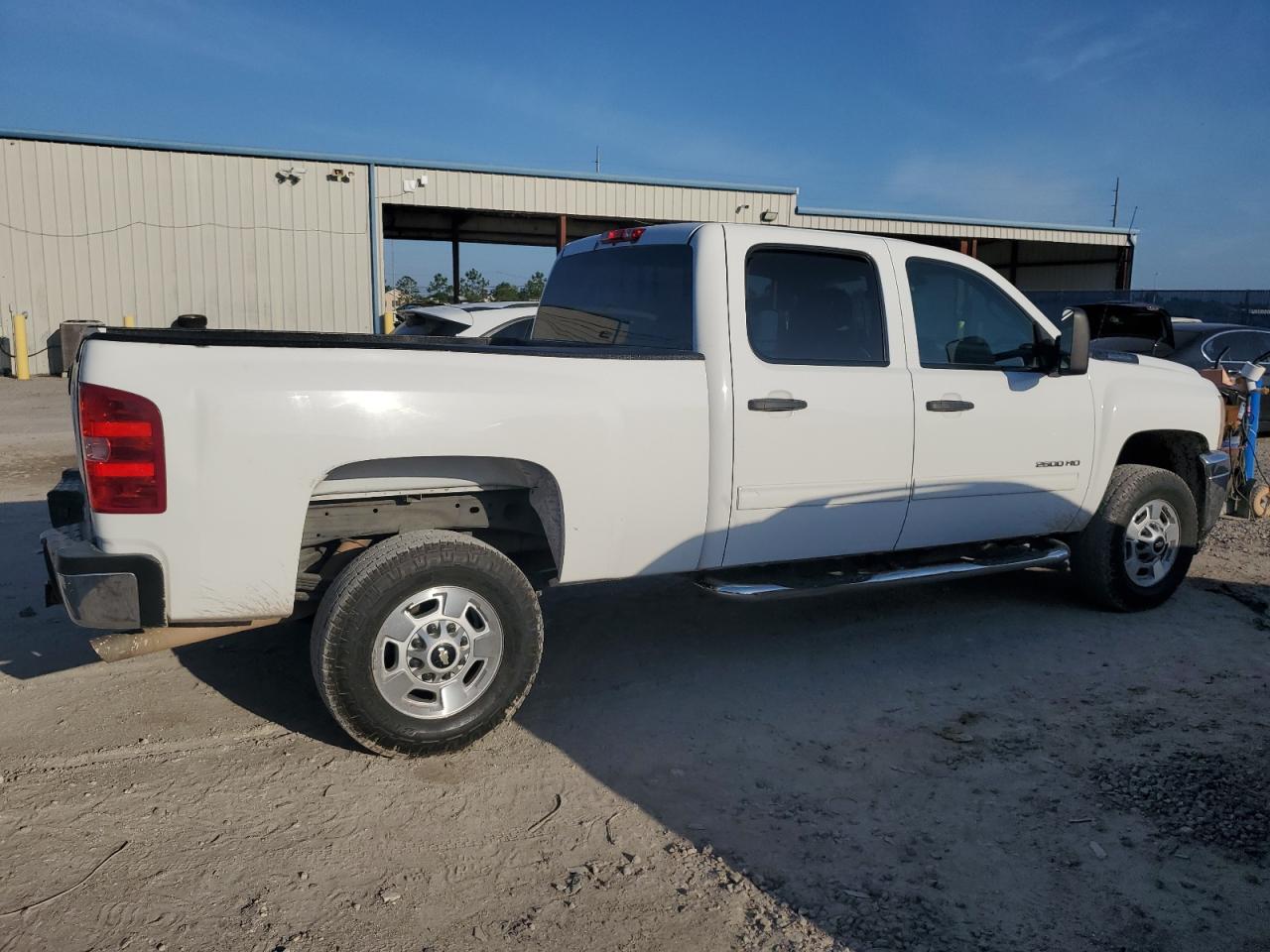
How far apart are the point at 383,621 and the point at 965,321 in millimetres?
3326

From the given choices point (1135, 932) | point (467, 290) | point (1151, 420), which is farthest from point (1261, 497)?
point (467, 290)

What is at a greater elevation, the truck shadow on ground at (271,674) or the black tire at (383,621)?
the black tire at (383,621)

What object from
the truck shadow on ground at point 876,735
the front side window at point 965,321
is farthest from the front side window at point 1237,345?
the front side window at point 965,321

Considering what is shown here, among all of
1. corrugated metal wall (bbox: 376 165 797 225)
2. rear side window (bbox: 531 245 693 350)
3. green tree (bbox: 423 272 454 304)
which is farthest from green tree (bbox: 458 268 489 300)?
rear side window (bbox: 531 245 693 350)

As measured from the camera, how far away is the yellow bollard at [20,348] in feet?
66.3

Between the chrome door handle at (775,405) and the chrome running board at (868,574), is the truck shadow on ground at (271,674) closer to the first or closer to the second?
the chrome running board at (868,574)

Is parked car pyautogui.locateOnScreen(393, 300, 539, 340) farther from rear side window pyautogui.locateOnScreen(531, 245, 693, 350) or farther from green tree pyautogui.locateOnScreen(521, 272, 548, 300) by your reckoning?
green tree pyautogui.locateOnScreen(521, 272, 548, 300)

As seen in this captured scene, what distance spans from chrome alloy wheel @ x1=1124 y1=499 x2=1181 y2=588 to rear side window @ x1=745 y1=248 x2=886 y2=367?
2.11m

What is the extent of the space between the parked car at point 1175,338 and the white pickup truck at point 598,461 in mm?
3529

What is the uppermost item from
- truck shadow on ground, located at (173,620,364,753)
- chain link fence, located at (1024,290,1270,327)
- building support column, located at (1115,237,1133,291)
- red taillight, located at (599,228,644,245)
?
building support column, located at (1115,237,1133,291)

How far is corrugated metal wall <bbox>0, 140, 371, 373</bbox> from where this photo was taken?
20375mm

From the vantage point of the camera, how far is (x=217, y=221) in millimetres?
21438

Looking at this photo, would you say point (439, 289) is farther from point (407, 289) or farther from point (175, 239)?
point (175, 239)

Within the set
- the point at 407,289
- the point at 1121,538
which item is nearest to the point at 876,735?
the point at 1121,538
